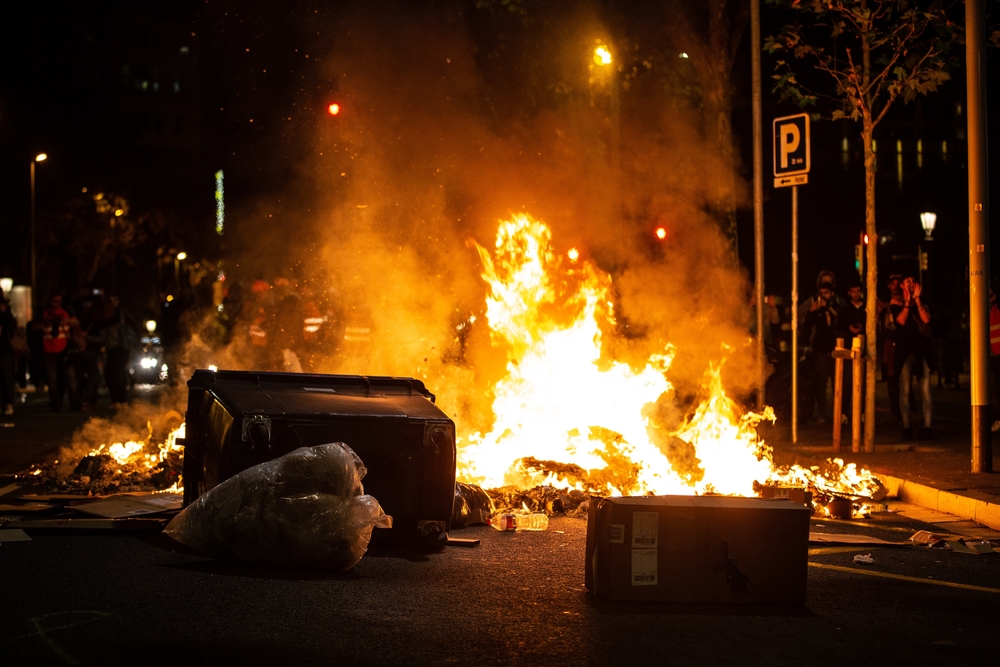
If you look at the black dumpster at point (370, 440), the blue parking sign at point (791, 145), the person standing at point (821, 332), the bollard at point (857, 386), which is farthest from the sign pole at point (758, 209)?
the black dumpster at point (370, 440)

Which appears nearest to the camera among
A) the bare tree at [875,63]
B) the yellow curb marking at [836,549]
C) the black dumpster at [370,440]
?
the black dumpster at [370,440]

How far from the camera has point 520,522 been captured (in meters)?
7.76

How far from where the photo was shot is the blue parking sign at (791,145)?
11531 millimetres

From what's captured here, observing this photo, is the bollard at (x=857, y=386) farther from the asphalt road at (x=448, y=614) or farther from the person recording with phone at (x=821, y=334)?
the asphalt road at (x=448, y=614)

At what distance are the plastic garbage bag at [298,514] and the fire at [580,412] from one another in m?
2.93

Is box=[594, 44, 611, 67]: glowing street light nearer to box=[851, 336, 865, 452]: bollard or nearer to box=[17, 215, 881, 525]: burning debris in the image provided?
box=[17, 215, 881, 525]: burning debris

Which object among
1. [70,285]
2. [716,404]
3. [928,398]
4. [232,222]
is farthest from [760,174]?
[70,285]

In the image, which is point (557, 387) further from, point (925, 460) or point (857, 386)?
point (925, 460)

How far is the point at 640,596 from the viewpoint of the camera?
543 cm

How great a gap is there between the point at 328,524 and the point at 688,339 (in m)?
6.77

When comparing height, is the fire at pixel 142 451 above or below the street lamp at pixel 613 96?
below

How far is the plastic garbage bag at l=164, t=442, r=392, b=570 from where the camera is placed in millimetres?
5914

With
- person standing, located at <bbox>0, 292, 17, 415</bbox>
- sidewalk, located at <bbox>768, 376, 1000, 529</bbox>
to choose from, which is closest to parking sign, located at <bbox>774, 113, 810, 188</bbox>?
sidewalk, located at <bbox>768, 376, 1000, 529</bbox>

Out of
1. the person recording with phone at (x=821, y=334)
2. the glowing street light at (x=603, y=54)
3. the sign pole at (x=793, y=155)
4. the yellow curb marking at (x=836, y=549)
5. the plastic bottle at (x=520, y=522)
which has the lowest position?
the yellow curb marking at (x=836, y=549)
